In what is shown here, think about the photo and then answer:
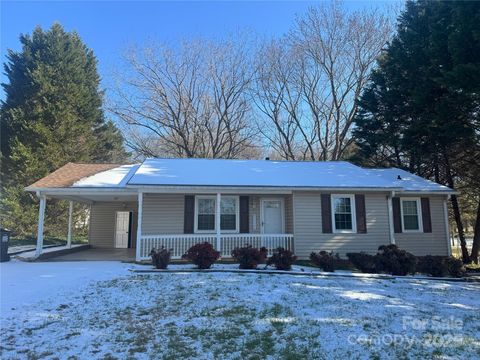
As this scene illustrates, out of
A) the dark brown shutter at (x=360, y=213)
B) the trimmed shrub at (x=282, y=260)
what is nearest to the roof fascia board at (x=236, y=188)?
the dark brown shutter at (x=360, y=213)

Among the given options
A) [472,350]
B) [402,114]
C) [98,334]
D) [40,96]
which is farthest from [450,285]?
[40,96]

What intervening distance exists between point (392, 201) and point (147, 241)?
996cm

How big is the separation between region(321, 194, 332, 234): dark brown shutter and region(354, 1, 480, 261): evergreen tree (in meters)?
5.67

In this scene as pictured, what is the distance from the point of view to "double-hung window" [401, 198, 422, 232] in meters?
15.0

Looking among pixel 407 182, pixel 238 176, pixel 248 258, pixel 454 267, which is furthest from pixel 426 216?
pixel 248 258

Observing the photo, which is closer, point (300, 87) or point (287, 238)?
point (287, 238)

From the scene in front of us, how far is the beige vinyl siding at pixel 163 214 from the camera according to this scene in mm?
13836

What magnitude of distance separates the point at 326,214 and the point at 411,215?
4.01 metres

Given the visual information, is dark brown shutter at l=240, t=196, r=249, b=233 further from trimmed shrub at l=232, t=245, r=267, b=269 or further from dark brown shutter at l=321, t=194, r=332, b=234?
trimmed shrub at l=232, t=245, r=267, b=269

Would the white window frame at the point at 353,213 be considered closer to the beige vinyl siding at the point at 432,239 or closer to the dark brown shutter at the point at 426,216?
the beige vinyl siding at the point at 432,239

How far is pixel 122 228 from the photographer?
18.6 metres

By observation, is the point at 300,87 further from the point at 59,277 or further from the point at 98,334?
the point at 98,334

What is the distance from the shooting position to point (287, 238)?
1388 cm

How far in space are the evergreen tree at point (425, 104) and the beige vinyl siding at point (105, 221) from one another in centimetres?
1428
